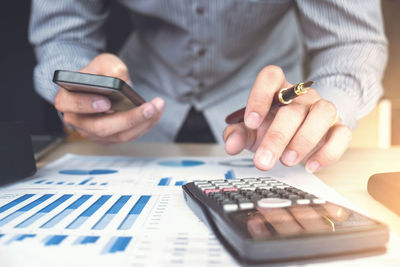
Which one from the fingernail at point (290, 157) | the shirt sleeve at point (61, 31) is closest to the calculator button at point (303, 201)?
the fingernail at point (290, 157)

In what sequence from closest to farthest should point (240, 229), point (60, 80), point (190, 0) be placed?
point (240, 229)
point (60, 80)
point (190, 0)

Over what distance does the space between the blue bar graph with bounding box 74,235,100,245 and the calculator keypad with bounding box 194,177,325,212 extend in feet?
0.31

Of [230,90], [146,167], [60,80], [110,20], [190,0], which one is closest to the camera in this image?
[60,80]

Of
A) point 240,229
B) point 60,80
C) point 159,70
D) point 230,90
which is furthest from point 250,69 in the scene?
point 240,229

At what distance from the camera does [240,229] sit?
204 millimetres

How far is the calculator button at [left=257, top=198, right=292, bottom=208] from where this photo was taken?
0.25m

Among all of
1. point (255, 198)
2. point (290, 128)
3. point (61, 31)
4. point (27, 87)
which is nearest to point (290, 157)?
point (290, 128)

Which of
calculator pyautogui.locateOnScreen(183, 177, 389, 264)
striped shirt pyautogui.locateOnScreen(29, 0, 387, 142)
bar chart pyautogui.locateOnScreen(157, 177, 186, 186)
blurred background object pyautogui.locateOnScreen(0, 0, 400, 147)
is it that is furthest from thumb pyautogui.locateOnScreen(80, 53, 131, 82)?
blurred background object pyautogui.locateOnScreen(0, 0, 400, 147)

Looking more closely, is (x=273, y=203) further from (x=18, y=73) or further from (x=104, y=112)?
(x=18, y=73)

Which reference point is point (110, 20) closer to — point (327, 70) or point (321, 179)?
point (327, 70)

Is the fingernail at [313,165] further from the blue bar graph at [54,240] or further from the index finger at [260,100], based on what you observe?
the blue bar graph at [54,240]

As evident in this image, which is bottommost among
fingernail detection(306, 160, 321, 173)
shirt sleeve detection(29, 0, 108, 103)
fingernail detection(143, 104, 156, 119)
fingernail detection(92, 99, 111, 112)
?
fingernail detection(306, 160, 321, 173)

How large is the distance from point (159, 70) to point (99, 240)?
0.67 m

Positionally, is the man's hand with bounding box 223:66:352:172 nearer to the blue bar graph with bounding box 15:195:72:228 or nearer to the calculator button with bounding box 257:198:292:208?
the calculator button with bounding box 257:198:292:208
